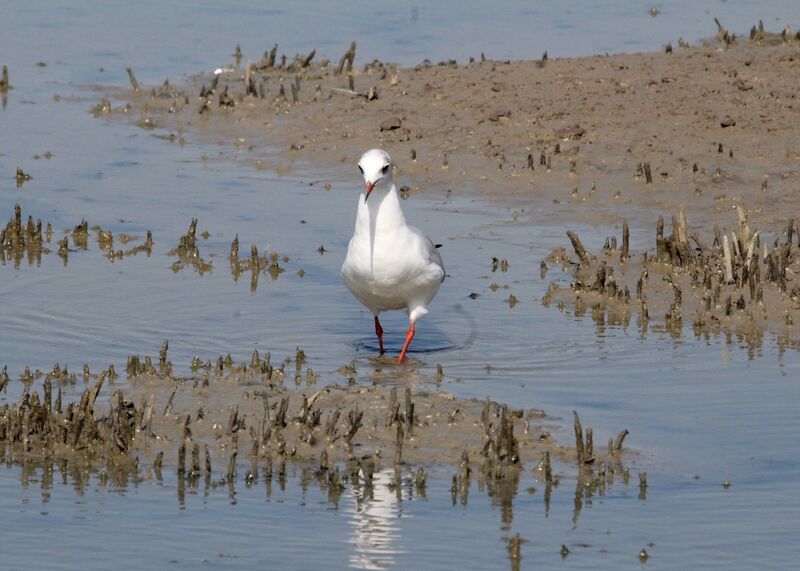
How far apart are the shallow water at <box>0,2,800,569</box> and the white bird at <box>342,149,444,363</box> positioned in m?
Answer: 0.64

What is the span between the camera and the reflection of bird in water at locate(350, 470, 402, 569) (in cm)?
766

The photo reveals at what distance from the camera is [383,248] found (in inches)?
451

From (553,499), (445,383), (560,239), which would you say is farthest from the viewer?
Answer: (560,239)

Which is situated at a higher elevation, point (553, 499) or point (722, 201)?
point (722, 201)

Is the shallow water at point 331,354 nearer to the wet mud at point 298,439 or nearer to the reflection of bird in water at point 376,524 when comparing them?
the reflection of bird in water at point 376,524

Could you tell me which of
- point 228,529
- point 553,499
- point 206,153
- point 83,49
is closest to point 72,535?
point 228,529

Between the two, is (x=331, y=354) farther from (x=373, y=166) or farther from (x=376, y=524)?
(x=376, y=524)

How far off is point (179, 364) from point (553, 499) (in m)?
3.65

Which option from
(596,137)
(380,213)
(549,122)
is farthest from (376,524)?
(549,122)

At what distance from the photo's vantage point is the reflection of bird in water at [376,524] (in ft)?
25.1

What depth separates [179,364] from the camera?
36.8ft

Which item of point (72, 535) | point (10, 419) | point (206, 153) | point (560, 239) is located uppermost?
point (206, 153)

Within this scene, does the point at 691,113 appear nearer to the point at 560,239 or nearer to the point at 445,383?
the point at 560,239

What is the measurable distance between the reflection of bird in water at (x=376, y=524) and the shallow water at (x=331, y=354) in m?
0.02
